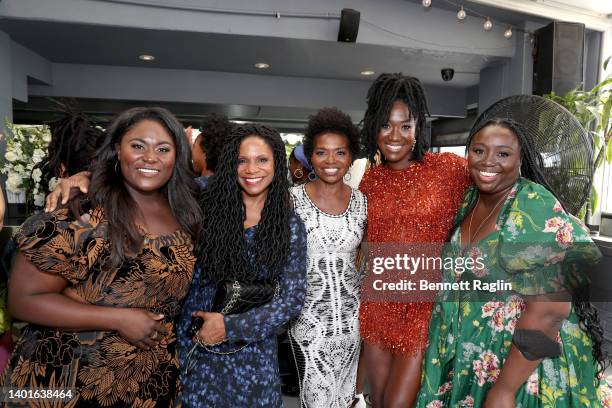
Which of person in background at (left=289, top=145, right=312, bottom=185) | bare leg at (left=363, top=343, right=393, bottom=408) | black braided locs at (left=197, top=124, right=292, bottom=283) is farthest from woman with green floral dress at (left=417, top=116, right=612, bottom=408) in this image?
person in background at (left=289, top=145, right=312, bottom=185)

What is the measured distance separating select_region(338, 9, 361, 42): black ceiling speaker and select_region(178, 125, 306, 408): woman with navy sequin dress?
11.0ft

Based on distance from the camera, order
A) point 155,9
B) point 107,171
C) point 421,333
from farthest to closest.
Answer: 1. point 155,9
2. point 421,333
3. point 107,171

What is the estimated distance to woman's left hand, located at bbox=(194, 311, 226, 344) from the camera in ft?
5.28

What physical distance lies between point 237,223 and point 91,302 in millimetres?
621

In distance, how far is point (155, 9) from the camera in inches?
188

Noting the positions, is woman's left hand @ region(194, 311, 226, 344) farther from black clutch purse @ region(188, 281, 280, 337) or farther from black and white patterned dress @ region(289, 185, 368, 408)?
black and white patterned dress @ region(289, 185, 368, 408)

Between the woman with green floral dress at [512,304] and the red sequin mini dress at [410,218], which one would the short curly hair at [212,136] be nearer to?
the red sequin mini dress at [410,218]

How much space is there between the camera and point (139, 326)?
1.40 m

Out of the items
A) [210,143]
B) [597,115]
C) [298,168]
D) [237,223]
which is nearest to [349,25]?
[298,168]

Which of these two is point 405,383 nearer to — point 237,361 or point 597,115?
point 237,361

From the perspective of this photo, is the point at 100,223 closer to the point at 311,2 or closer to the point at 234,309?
the point at 234,309

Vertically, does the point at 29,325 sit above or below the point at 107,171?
below

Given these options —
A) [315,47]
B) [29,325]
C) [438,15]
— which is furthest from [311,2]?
[29,325]

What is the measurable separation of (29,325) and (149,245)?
45cm
